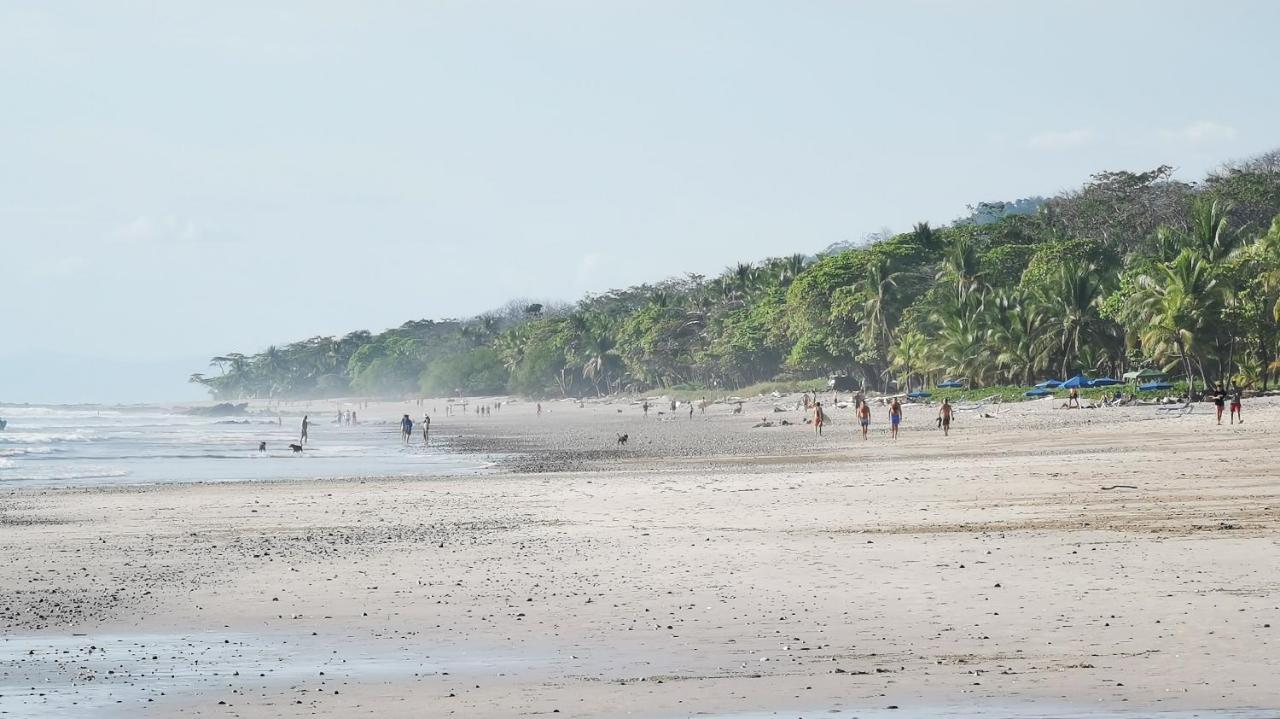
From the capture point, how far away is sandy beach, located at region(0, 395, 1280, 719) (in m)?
8.34

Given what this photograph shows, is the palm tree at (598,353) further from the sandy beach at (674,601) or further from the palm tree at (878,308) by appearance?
the sandy beach at (674,601)


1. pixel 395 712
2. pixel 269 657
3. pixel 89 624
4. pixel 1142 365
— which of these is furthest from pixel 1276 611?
pixel 1142 365

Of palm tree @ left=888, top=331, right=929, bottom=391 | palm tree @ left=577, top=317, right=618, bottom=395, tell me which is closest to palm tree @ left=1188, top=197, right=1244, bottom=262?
palm tree @ left=888, top=331, right=929, bottom=391

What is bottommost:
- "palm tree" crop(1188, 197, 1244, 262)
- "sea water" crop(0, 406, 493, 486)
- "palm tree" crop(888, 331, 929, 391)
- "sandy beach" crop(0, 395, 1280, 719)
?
"sea water" crop(0, 406, 493, 486)

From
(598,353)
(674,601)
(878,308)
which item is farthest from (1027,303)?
(598,353)

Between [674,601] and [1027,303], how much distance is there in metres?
71.0

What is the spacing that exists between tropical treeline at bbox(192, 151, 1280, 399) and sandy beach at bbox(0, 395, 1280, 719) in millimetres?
38488

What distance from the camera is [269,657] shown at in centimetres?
993

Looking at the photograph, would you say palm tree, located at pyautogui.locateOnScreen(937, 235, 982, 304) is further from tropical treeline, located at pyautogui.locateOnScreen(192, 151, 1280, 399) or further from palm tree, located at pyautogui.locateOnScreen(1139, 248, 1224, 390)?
palm tree, located at pyautogui.locateOnScreen(1139, 248, 1224, 390)

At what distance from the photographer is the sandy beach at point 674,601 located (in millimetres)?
8336

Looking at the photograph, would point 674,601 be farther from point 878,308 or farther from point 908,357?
point 878,308

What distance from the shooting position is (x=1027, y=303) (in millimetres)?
79125

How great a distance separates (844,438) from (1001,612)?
3712cm

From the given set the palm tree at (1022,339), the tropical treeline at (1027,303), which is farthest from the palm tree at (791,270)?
the palm tree at (1022,339)
